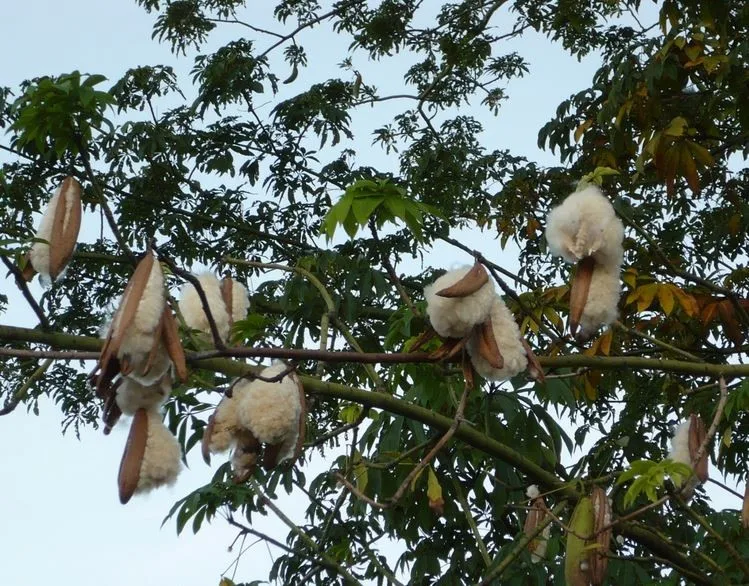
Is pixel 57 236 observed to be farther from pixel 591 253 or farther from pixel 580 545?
pixel 580 545

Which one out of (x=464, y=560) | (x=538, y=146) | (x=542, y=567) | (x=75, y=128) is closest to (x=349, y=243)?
(x=538, y=146)

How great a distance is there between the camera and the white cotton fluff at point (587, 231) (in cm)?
A: 190

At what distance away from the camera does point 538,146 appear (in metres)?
5.14

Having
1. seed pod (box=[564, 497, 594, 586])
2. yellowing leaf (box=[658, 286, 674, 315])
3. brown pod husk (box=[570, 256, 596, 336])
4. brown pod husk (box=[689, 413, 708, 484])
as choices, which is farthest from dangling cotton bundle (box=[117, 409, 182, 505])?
yellowing leaf (box=[658, 286, 674, 315])

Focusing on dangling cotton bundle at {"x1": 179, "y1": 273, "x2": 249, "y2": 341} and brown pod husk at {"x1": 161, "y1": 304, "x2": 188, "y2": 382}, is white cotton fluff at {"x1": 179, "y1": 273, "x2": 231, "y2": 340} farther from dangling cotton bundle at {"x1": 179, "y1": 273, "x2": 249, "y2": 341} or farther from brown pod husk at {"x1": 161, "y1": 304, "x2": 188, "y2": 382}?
brown pod husk at {"x1": 161, "y1": 304, "x2": 188, "y2": 382}

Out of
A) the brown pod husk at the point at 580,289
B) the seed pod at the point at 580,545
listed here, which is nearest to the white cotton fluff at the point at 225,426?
the brown pod husk at the point at 580,289

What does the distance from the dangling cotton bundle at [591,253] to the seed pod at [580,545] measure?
0.44 m

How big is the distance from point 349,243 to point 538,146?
3.44 feet

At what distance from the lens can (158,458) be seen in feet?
4.90

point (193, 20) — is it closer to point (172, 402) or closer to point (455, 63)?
point (455, 63)

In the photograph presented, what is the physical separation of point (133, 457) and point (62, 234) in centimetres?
41

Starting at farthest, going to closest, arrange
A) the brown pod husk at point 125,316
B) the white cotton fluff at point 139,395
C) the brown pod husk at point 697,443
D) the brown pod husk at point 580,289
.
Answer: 1. the brown pod husk at point 697,443
2. the brown pod husk at point 580,289
3. the white cotton fluff at point 139,395
4. the brown pod husk at point 125,316

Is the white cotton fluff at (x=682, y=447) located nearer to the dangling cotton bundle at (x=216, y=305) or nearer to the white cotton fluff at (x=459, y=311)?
the white cotton fluff at (x=459, y=311)

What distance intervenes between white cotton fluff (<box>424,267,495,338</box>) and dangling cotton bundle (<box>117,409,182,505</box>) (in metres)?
0.47
